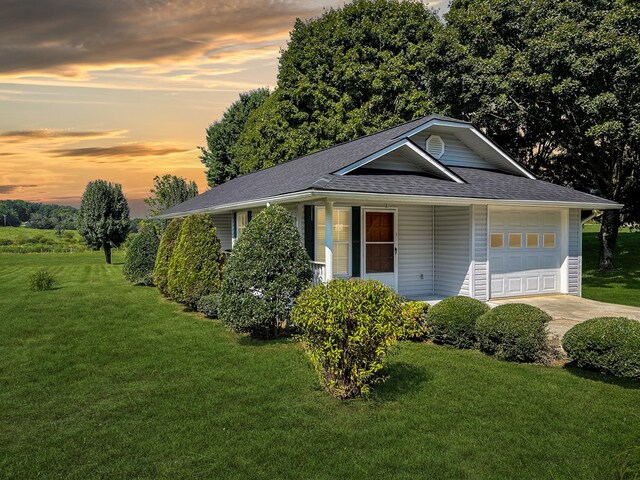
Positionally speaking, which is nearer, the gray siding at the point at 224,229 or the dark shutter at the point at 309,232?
the dark shutter at the point at 309,232

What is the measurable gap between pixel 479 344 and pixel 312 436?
181 inches

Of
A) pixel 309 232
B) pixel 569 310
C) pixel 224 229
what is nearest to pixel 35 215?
pixel 224 229

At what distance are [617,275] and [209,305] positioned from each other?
1892 cm

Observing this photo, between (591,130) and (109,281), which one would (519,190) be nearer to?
(591,130)

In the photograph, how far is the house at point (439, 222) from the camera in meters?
12.0

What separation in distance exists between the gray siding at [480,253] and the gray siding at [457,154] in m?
2.84

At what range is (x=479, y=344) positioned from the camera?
8.40m

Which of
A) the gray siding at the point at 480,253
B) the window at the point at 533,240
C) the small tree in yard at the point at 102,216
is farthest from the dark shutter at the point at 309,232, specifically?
the small tree in yard at the point at 102,216

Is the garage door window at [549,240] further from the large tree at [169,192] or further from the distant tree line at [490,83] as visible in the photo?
the large tree at [169,192]

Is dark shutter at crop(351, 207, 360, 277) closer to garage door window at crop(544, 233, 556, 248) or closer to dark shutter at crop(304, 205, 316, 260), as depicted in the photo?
dark shutter at crop(304, 205, 316, 260)

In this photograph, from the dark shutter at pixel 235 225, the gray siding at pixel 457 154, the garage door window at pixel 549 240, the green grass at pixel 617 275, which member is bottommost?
the green grass at pixel 617 275

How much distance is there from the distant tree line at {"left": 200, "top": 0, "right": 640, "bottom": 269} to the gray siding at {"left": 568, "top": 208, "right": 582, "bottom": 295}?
16.1 ft

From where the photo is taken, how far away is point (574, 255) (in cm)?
1429

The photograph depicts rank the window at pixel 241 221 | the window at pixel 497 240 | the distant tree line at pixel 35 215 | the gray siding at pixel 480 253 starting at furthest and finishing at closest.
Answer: the distant tree line at pixel 35 215 < the window at pixel 241 221 < the window at pixel 497 240 < the gray siding at pixel 480 253
